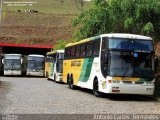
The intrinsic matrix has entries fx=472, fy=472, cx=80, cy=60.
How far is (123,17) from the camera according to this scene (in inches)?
1118

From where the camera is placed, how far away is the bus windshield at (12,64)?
2106 inches

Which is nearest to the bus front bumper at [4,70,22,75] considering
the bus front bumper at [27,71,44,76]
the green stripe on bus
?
the bus front bumper at [27,71,44,76]

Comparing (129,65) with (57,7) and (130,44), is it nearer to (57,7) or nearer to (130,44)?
(130,44)

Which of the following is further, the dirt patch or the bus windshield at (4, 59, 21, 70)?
the dirt patch

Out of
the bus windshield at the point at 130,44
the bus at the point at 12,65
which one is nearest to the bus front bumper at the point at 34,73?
the bus at the point at 12,65

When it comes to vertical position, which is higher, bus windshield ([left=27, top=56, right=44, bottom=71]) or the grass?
the grass

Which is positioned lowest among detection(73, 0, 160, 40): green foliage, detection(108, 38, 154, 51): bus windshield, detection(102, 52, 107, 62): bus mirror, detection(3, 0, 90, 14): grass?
detection(102, 52, 107, 62): bus mirror

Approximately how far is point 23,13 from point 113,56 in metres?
91.1

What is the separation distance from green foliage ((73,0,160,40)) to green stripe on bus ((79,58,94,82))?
3335 millimetres

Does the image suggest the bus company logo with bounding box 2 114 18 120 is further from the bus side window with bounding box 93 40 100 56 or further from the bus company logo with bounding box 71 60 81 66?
the bus company logo with bounding box 71 60 81 66

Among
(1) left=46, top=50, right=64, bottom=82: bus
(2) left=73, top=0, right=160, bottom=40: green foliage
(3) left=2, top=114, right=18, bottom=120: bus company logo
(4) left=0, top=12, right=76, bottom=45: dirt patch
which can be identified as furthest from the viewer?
(4) left=0, top=12, right=76, bottom=45: dirt patch

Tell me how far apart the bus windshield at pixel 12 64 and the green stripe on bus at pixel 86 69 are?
91.8 ft

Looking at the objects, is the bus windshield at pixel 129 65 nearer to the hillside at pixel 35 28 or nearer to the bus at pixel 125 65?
Result: the bus at pixel 125 65

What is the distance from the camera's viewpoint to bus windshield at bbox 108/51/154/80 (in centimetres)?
2095
